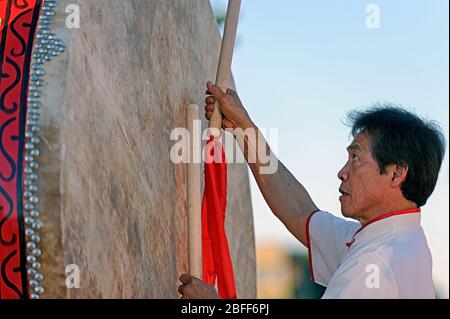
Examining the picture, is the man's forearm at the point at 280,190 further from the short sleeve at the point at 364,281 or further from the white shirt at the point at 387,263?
the short sleeve at the point at 364,281

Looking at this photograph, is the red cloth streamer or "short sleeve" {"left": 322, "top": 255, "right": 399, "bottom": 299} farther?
the red cloth streamer

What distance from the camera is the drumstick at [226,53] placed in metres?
3.20

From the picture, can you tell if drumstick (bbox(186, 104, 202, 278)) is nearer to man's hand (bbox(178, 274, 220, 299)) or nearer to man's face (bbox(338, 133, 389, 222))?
man's hand (bbox(178, 274, 220, 299))

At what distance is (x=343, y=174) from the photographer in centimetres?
294

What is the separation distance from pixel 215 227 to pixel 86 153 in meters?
0.86

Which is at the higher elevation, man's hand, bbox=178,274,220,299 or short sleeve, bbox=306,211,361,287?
short sleeve, bbox=306,211,361,287

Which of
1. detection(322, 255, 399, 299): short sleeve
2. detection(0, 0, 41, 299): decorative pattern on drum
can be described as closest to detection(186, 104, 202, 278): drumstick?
detection(322, 255, 399, 299): short sleeve

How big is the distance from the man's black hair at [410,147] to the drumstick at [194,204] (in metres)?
0.58

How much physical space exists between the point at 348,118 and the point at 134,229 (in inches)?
32.0

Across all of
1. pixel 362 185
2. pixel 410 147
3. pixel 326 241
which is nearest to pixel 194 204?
pixel 326 241

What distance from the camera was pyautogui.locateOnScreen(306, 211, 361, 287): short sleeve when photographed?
319 cm

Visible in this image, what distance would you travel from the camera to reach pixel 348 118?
3.08m

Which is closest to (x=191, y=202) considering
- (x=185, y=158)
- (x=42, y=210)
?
(x=185, y=158)
